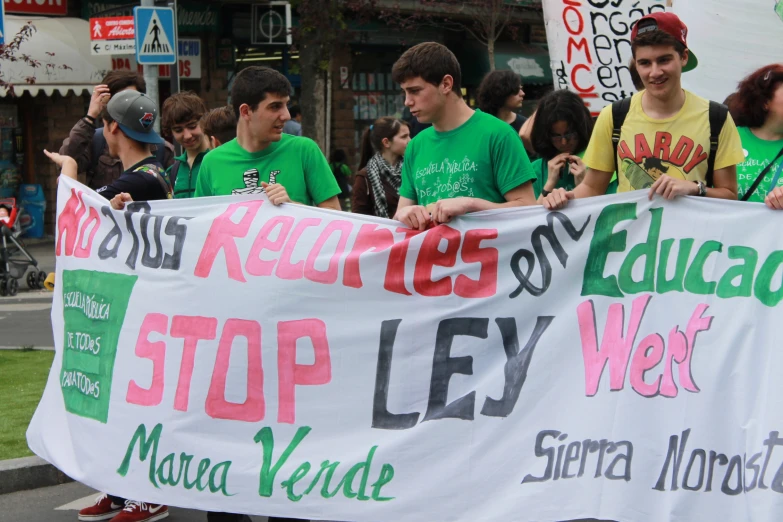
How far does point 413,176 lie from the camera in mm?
4844

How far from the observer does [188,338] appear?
190 inches

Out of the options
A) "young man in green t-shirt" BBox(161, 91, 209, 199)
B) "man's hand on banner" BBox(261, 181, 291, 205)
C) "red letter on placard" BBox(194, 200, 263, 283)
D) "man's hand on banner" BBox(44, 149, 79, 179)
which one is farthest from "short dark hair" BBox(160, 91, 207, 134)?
"man's hand on banner" BBox(261, 181, 291, 205)

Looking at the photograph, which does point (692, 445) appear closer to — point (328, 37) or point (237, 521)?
point (237, 521)

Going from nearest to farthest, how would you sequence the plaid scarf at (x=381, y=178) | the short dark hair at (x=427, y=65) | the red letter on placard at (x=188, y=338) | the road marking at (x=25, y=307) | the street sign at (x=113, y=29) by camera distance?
1. the short dark hair at (x=427, y=65)
2. the red letter on placard at (x=188, y=338)
3. the plaid scarf at (x=381, y=178)
4. the road marking at (x=25, y=307)
5. the street sign at (x=113, y=29)

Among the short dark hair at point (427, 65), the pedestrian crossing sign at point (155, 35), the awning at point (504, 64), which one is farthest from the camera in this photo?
the awning at point (504, 64)

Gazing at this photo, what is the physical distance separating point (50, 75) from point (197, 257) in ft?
47.8

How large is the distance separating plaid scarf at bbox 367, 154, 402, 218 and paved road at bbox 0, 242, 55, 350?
390 centimetres

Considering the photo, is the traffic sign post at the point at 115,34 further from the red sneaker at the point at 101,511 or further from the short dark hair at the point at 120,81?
the red sneaker at the point at 101,511

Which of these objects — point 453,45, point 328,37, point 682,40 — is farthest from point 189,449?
point 453,45

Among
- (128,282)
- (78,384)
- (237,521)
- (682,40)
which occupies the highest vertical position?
(682,40)

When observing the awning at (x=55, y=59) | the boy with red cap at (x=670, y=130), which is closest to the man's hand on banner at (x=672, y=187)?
the boy with red cap at (x=670, y=130)

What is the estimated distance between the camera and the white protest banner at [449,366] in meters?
4.14

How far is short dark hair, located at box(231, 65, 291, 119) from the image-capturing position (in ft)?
16.2

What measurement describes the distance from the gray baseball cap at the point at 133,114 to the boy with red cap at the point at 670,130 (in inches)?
78.5
